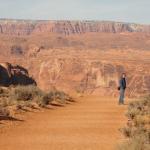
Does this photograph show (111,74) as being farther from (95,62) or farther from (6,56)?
(6,56)

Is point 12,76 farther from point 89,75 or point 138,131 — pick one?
Result: point 89,75

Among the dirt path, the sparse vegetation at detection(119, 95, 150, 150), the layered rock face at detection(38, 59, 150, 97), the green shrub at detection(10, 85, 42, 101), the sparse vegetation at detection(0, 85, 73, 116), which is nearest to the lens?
the sparse vegetation at detection(119, 95, 150, 150)

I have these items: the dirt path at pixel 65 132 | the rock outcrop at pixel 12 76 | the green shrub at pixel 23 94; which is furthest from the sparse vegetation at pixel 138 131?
the rock outcrop at pixel 12 76

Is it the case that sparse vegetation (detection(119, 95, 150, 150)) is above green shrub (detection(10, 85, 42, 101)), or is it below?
above

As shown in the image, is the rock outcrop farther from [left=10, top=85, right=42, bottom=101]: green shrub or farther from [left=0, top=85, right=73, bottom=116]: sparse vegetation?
[left=10, top=85, right=42, bottom=101]: green shrub

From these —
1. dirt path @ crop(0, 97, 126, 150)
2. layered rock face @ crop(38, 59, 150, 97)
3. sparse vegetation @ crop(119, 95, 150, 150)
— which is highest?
sparse vegetation @ crop(119, 95, 150, 150)

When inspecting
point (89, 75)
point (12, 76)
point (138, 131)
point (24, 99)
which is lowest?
point (89, 75)

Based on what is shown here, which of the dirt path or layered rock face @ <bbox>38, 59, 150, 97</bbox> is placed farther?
layered rock face @ <bbox>38, 59, 150, 97</bbox>

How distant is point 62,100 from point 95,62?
173ft

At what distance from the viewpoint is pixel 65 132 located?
618 inches

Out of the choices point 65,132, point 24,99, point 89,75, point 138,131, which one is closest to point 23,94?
point 24,99

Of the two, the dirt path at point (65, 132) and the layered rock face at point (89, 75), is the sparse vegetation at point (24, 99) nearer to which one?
the dirt path at point (65, 132)

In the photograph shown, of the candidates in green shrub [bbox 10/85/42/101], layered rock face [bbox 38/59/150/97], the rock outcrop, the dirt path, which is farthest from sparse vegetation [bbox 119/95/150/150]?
layered rock face [bbox 38/59/150/97]

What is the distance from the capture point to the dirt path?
12992 millimetres
